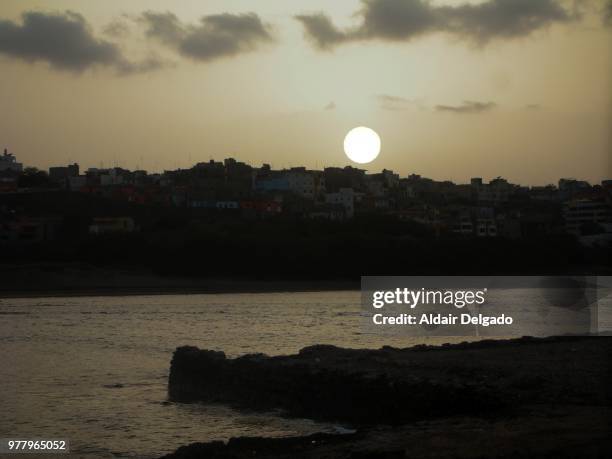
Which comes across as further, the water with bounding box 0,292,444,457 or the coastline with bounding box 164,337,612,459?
the water with bounding box 0,292,444,457

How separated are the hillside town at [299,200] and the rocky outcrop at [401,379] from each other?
7551cm

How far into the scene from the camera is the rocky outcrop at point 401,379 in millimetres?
14148

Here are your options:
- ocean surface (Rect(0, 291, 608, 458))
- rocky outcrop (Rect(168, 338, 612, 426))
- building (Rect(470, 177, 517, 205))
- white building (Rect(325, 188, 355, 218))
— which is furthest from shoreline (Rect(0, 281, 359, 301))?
building (Rect(470, 177, 517, 205))

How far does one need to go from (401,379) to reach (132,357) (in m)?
13.1

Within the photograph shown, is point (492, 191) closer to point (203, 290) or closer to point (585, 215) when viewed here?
point (585, 215)

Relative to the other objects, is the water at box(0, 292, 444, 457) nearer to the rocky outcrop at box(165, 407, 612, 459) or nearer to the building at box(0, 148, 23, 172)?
the rocky outcrop at box(165, 407, 612, 459)

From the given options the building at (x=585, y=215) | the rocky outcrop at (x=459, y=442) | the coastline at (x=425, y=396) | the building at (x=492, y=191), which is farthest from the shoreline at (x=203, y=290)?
the building at (x=492, y=191)

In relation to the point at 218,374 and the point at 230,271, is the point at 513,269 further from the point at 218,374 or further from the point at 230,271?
the point at 218,374

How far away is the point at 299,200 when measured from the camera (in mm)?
126250

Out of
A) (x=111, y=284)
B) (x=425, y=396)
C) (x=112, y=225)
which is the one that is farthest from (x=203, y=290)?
(x=425, y=396)

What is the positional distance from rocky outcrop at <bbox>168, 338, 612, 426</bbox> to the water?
24.8 inches

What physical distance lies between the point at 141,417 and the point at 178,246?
64160mm

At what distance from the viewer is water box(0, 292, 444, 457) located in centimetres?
1566

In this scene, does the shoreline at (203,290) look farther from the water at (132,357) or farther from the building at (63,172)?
the building at (63,172)
